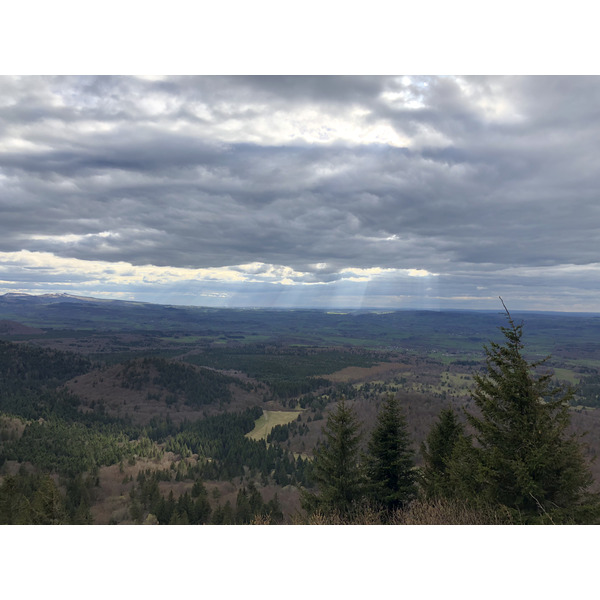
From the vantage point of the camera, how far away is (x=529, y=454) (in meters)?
14.7

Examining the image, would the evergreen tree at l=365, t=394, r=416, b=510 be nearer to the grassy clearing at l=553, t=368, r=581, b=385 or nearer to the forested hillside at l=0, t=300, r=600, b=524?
the forested hillside at l=0, t=300, r=600, b=524

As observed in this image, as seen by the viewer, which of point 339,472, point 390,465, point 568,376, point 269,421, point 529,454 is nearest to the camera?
point 529,454

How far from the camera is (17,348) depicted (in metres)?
195

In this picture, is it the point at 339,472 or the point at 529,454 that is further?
the point at 339,472

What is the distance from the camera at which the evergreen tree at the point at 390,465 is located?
24.7 m

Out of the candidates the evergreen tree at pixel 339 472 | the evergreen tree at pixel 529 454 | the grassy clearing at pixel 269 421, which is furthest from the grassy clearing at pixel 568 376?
the evergreen tree at pixel 529 454

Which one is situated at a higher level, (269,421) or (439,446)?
(439,446)

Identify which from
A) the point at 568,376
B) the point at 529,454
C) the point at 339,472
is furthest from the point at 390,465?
the point at 568,376

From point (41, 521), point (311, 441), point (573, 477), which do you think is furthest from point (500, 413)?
point (311, 441)

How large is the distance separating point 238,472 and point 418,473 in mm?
70214

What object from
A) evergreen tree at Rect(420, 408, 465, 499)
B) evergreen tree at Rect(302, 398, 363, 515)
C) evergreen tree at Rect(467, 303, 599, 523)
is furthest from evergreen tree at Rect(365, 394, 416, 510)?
evergreen tree at Rect(467, 303, 599, 523)

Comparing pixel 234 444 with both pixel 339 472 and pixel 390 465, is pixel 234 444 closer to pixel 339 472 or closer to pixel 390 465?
pixel 339 472

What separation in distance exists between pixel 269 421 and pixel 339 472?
4634 inches

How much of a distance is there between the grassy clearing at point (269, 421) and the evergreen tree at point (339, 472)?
316 feet
